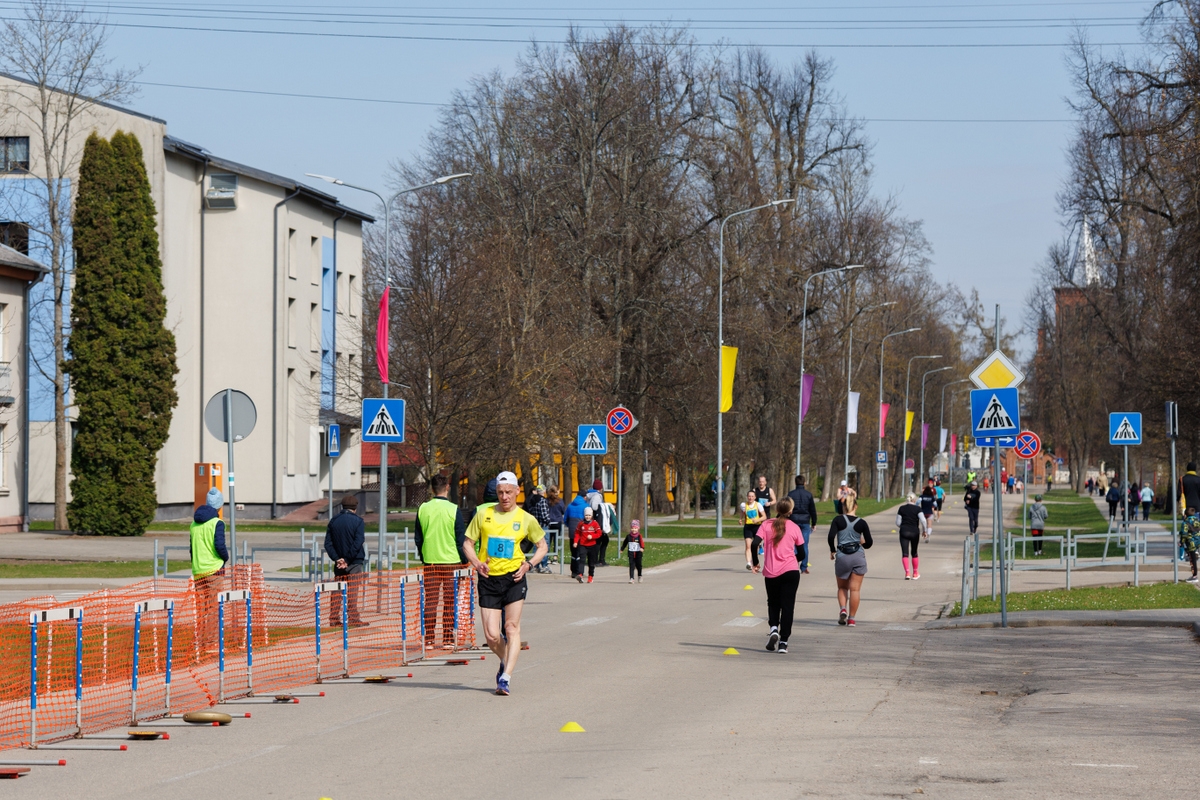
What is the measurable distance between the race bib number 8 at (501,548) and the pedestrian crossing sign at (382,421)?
12229 millimetres

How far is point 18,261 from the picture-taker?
40.7 m

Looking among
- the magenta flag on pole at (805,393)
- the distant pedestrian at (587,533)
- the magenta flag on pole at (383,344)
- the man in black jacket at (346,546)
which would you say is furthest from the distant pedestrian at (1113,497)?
the man in black jacket at (346,546)

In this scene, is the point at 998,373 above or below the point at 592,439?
above

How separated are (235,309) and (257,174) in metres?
4.92

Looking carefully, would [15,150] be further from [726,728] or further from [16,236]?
[726,728]

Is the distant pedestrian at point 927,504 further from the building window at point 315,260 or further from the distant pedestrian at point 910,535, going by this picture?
the building window at point 315,260

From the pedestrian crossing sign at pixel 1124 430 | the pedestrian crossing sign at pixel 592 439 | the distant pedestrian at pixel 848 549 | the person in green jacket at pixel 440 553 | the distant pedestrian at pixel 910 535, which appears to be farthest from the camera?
the pedestrian crossing sign at pixel 592 439

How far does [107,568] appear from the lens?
2797 centimetres

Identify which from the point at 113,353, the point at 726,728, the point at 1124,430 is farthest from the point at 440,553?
the point at 113,353

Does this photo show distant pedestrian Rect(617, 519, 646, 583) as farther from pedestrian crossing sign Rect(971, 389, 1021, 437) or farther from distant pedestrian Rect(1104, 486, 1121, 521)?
distant pedestrian Rect(1104, 486, 1121, 521)

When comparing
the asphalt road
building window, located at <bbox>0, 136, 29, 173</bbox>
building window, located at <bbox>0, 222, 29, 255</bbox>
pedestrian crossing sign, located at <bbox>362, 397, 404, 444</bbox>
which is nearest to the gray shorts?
the asphalt road

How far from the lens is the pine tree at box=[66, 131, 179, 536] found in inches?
1543

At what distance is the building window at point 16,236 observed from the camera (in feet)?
147

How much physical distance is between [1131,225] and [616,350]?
58.3ft
